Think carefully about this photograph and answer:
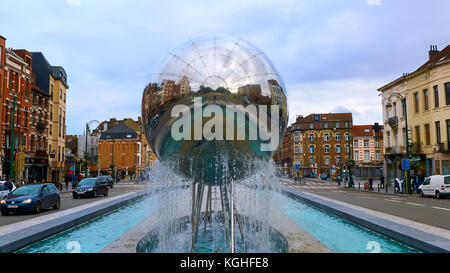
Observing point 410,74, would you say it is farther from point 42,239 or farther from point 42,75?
point 42,75

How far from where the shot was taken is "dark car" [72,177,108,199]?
23.5 metres

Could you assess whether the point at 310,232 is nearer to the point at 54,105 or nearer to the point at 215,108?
the point at 215,108

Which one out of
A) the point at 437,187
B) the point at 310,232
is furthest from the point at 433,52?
the point at 310,232

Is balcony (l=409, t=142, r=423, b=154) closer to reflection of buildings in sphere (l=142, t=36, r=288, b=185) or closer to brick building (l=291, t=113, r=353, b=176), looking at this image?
reflection of buildings in sphere (l=142, t=36, r=288, b=185)

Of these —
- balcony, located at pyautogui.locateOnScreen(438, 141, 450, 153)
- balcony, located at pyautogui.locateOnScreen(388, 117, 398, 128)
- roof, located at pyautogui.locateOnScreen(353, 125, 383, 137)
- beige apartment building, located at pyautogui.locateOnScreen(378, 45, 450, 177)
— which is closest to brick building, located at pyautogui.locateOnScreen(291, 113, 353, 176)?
roof, located at pyautogui.locateOnScreen(353, 125, 383, 137)

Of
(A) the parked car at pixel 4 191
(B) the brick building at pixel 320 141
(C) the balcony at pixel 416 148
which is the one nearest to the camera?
(A) the parked car at pixel 4 191

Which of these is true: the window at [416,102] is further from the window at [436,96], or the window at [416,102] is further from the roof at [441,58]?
the window at [436,96]

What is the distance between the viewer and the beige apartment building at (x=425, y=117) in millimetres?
33688

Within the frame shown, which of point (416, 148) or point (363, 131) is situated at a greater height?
point (363, 131)

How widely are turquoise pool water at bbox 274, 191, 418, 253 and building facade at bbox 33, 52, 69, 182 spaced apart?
42877mm

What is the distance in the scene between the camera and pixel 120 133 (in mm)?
91500

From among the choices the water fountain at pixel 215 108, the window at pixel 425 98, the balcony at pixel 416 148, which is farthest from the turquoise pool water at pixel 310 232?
the window at pixel 425 98

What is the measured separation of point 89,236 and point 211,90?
21.9ft

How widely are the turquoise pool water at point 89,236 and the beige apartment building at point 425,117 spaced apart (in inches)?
1061
